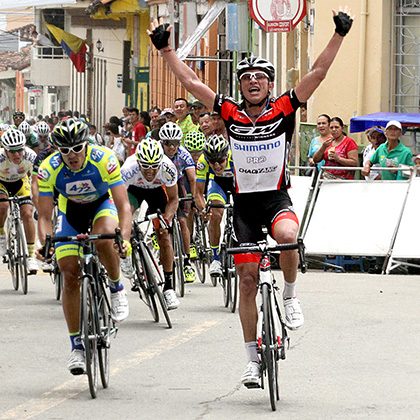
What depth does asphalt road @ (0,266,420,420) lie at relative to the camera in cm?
729

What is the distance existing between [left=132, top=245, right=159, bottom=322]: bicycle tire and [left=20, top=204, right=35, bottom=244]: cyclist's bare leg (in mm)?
2648

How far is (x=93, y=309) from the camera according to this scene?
25.6 feet

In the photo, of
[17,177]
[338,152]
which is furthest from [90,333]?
[338,152]

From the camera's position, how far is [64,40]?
185ft

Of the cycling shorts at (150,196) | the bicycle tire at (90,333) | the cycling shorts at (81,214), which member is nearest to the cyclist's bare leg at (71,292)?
the bicycle tire at (90,333)

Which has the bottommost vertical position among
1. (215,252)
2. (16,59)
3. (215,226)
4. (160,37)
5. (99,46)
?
(215,252)

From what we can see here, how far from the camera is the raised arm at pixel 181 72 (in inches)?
312

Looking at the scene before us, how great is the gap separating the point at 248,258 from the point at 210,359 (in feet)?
5.53

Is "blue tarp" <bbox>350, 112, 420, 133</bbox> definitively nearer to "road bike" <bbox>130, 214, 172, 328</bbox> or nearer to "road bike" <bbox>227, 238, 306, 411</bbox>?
"road bike" <bbox>130, 214, 172, 328</bbox>

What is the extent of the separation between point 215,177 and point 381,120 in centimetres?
440

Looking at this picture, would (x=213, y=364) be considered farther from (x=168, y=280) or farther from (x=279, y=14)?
(x=279, y=14)

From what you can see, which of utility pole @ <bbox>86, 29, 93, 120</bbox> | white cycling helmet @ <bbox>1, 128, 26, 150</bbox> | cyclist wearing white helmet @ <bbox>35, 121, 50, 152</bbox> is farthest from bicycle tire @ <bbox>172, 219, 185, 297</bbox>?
utility pole @ <bbox>86, 29, 93, 120</bbox>

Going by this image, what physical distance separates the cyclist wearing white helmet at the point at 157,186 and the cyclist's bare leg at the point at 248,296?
369cm

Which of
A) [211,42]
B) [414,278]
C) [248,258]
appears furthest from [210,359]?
[211,42]
